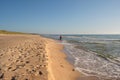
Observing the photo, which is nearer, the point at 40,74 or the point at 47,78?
the point at 47,78

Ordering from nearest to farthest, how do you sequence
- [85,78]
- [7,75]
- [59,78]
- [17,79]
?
[17,79] < [7,75] < [59,78] < [85,78]

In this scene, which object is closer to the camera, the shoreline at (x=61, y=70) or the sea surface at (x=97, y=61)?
the shoreline at (x=61, y=70)

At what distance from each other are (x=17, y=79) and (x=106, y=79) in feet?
14.6

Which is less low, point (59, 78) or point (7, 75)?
point (7, 75)

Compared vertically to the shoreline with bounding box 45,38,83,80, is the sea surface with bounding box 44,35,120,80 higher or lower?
lower

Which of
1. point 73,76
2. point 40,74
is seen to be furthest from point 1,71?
point 73,76

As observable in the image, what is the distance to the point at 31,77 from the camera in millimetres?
5422

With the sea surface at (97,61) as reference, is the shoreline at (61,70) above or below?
above

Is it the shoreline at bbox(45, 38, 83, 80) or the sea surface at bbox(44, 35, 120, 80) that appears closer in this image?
the shoreline at bbox(45, 38, 83, 80)

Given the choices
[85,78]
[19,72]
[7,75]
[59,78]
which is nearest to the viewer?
[7,75]

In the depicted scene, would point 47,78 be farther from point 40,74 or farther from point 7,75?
point 7,75

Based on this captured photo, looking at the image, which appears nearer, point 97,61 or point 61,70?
point 61,70

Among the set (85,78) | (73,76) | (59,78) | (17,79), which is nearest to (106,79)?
(85,78)

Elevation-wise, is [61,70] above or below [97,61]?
above
